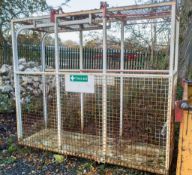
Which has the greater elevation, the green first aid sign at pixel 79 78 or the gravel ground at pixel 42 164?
the green first aid sign at pixel 79 78

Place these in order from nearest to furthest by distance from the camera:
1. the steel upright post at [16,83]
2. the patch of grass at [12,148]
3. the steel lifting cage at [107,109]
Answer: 1. the steel lifting cage at [107,109]
2. the steel upright post at [16,83]
3. the patch of grass at [12,148]

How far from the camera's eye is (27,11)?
9.32 metres

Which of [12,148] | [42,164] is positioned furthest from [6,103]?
[42,164]

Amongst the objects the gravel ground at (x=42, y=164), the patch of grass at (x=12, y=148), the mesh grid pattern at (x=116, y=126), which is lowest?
the gravel ground at (x=42, y=164)

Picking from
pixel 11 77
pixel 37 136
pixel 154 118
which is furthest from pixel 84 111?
pixel 11 77

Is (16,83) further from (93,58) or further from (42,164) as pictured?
(93,58)

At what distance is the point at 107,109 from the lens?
3557 millimetres

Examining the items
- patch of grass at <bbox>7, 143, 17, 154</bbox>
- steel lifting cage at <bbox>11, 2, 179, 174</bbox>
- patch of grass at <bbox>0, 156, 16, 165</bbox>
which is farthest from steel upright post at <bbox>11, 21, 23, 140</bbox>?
patch of grass at <bbox>0, 156, 16, 165</bbox>

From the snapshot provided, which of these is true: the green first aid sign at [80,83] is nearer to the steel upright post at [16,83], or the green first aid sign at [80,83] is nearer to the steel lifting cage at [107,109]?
the steel lifting cage at [107,109]

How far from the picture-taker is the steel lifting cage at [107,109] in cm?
297

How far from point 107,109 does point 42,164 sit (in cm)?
128

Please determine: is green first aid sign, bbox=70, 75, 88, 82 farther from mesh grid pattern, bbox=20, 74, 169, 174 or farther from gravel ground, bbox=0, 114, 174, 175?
gravel ground, bbox=0, 114, 174, 175

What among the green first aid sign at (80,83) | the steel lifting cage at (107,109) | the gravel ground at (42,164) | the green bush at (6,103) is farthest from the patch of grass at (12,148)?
the green bush at (6,103)

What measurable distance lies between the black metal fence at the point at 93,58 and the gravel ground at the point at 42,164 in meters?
2.96
